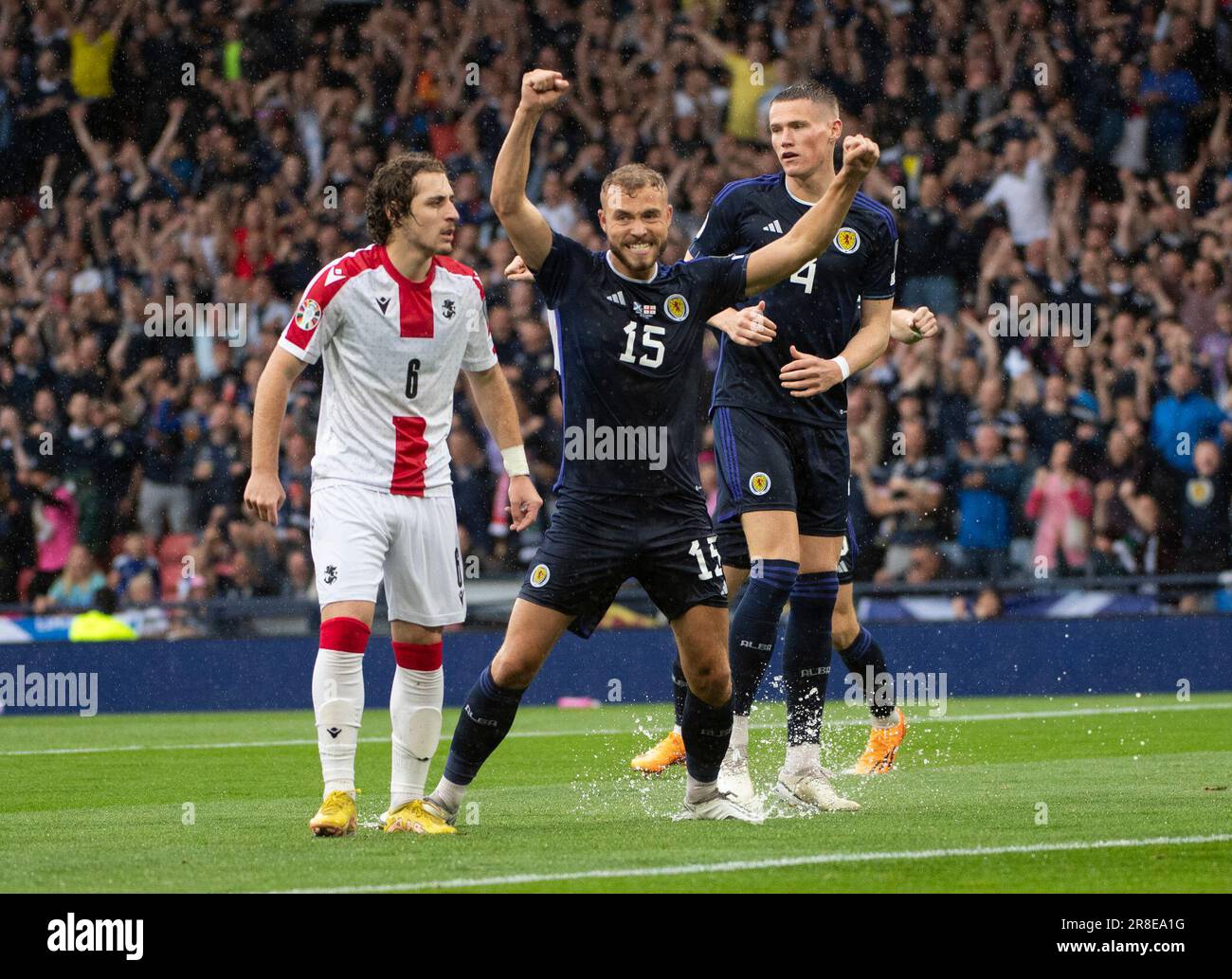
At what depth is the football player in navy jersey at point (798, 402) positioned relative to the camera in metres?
7.86

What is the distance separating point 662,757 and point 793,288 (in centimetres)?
262

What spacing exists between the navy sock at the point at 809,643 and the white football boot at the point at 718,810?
82cm

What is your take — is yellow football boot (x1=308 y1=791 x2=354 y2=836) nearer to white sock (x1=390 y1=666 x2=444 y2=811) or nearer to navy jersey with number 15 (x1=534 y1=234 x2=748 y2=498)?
white sock (x1=390 y1=666 x2=444 y2=811)

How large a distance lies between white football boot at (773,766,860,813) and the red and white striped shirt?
1.89m

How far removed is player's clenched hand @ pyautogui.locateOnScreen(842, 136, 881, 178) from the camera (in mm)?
6598

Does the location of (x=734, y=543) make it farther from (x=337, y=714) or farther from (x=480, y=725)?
(x=337, y=714)

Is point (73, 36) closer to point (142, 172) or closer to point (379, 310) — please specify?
point (142, 172)

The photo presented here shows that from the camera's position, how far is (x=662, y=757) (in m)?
9.66

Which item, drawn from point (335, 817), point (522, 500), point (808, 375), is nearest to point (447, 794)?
point (335, 817)

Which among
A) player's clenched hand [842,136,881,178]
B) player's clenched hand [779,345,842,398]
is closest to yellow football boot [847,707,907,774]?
player's clenched hand [779,345,842,398]

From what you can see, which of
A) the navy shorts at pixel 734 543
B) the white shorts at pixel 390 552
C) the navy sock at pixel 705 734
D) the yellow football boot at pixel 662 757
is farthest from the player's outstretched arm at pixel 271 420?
the yellow football boot at pixel 662 757

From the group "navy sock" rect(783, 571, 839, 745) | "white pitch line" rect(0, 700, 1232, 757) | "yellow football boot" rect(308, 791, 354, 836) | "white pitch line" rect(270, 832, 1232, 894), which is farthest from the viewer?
"white pitch line" rect(0, 700, 1232, 757)

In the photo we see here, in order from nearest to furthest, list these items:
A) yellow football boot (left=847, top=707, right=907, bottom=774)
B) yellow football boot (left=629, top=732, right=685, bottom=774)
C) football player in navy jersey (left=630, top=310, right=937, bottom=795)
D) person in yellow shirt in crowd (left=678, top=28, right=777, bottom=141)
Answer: football player in navy jersey (left=630, top=310, right=937, bottom=795) → yellow football boot (left=847, top=707, right=907, bottom=774) → yellow football boot (left=629, top=732, right=685, bottom=774) → person in yellow shirt in crowd (left=678, top=28, right=777, bottom=141)
